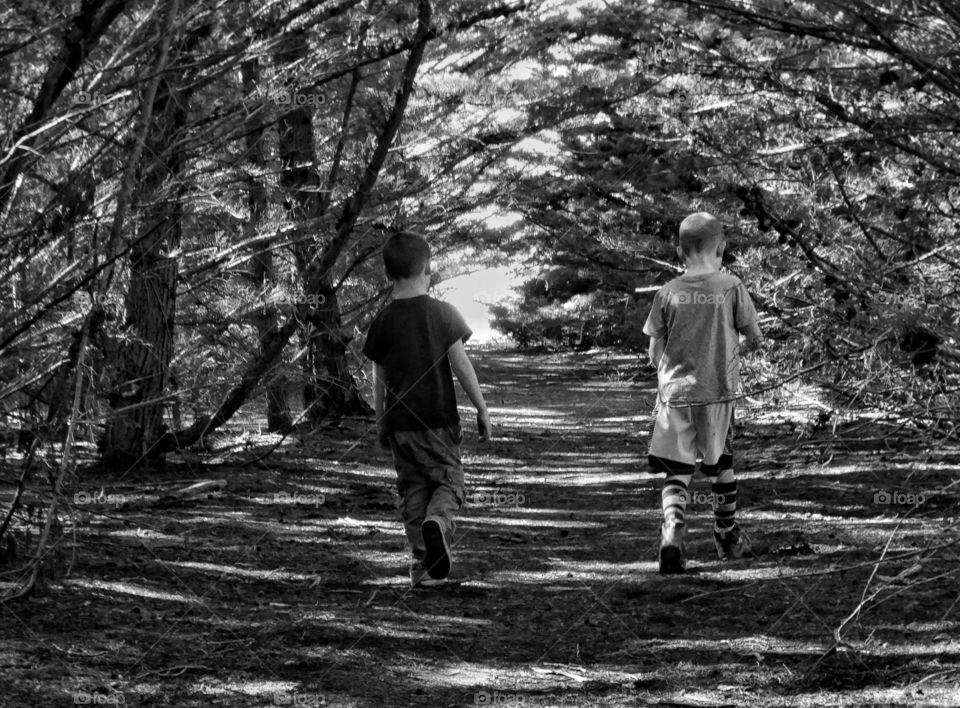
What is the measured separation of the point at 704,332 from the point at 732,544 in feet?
3.90

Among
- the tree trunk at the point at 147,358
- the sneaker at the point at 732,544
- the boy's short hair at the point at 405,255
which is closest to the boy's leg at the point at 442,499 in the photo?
the boy's short hair at the point at 405,255

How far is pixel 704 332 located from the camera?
692cm

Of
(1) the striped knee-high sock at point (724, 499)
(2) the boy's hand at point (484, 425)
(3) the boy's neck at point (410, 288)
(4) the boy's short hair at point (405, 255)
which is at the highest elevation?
(4) the boy's short hair at point (405, 255)

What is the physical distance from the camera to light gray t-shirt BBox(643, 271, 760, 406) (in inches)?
272

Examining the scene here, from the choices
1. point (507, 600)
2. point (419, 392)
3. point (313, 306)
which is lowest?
point (507, 600)

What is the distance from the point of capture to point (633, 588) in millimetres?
6602

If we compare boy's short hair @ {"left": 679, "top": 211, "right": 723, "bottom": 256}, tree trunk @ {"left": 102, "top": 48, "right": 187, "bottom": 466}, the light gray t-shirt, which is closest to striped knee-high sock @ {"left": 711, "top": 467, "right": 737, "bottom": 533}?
the light gray t-shirt

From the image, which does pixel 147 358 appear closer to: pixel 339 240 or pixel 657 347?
pixel 339 240

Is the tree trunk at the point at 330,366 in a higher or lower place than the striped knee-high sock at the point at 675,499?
higher

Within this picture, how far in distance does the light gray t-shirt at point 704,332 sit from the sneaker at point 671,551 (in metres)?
0.69

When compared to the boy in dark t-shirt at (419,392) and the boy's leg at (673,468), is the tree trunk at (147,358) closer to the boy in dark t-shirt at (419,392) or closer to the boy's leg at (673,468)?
the boy in dark t-shirt at (419,392)

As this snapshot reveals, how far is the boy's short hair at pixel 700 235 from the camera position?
703cm

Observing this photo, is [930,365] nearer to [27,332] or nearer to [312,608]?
[312,608]

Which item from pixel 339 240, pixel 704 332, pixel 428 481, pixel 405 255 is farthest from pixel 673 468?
pixel 339 240
